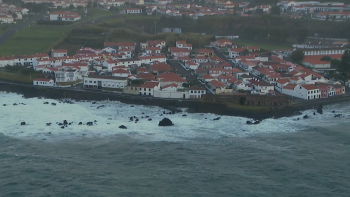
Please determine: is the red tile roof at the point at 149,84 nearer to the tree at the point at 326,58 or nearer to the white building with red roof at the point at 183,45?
the white building with red roof at the point at 183,45

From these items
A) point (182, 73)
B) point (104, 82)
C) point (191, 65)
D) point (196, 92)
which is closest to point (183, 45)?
point (191, 65)

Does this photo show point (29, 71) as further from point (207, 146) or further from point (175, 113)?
point (207, 146)

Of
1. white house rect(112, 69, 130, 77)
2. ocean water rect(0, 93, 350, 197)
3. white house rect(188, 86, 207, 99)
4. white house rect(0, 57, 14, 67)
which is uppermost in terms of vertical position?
white house rect(0, 57, 14, 67)

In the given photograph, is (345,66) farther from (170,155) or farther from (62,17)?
(62,17)

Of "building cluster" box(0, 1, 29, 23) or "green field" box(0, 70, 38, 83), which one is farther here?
"building cluster" box(0, 1, 29, 23)

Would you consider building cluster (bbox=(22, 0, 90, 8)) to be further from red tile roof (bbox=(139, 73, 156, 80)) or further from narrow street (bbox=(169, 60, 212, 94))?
red tile roof (bbox=(139, 73, 156, 80))

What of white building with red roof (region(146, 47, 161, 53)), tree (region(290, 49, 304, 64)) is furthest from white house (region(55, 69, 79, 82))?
tree (region(290, 49, 304, 64))

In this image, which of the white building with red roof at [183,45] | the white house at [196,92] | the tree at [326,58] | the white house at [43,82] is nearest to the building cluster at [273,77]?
the tree at [326,58]
